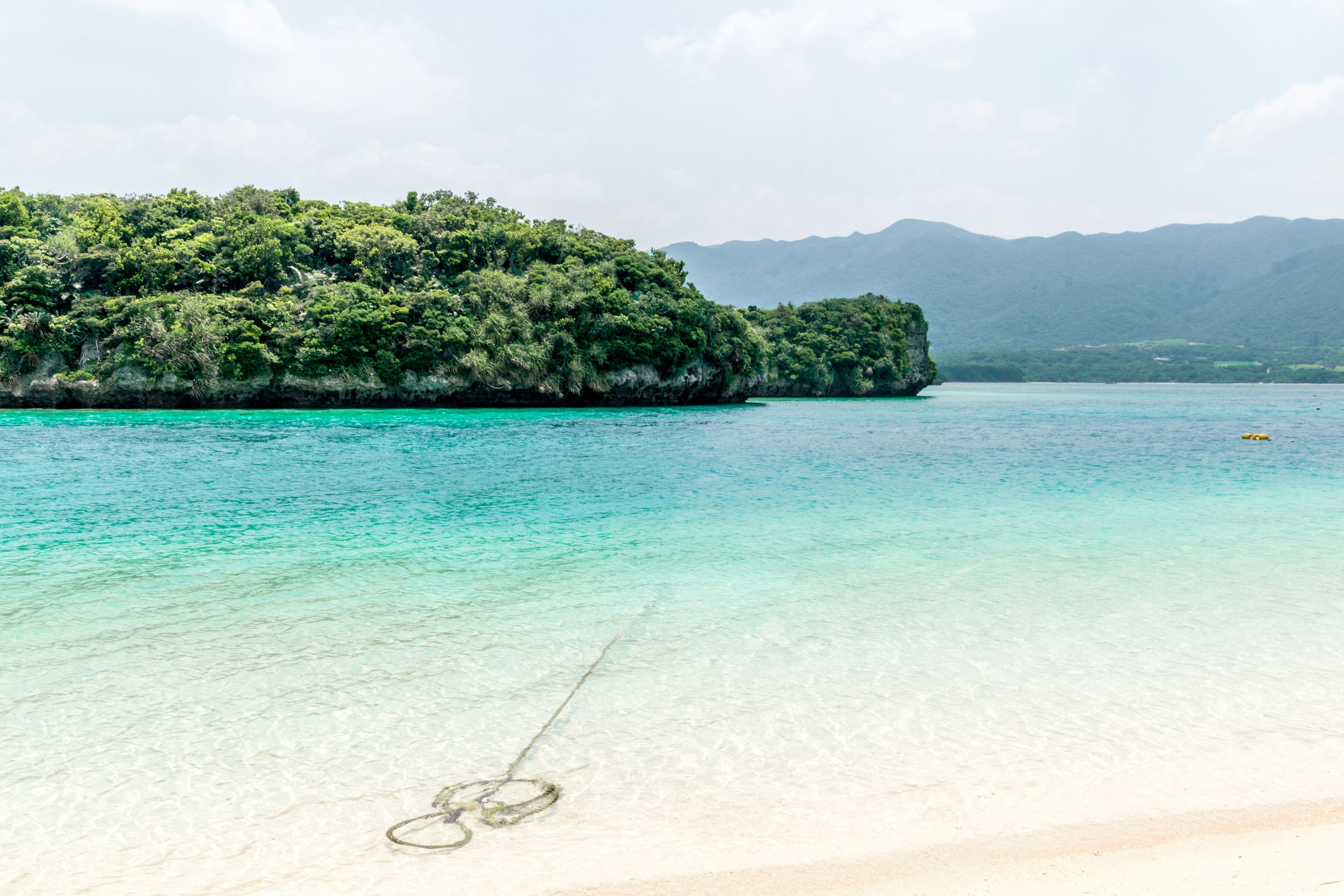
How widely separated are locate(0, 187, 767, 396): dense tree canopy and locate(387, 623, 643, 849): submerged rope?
5397 centimetres

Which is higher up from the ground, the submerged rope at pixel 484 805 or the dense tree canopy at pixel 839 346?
the dense tree canopy at pixel 839 346

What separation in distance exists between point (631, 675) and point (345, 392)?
5423cm

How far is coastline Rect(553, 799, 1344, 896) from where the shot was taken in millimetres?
3834

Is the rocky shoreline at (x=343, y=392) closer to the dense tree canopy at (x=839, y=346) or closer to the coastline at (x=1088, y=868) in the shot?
the dense tree canopy at (x=839, y=346)

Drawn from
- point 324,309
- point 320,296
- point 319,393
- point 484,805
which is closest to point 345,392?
point 319,393

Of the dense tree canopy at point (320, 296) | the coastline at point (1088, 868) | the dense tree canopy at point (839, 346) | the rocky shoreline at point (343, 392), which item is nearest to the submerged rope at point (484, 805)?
the coastline at point (1088, 868)

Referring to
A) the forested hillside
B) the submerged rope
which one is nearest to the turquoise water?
the submerged rope

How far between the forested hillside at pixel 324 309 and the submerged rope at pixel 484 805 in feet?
177

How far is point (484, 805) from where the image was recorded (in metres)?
4.67

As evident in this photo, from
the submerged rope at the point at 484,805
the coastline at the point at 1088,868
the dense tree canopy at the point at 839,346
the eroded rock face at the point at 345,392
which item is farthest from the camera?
the dense tree canopy at the point at 839,346

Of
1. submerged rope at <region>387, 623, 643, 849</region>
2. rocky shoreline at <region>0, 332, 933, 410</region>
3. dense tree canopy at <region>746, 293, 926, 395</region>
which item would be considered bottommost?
submerged rope at <region>387, 623, 643, 849</region>

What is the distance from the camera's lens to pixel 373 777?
500 centimetres

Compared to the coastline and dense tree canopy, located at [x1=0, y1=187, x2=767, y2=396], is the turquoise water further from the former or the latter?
dense tree canopy, located at [x1=0, y1=187, x2=767, y2=396]

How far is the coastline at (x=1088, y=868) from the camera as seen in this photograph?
12.6ft
